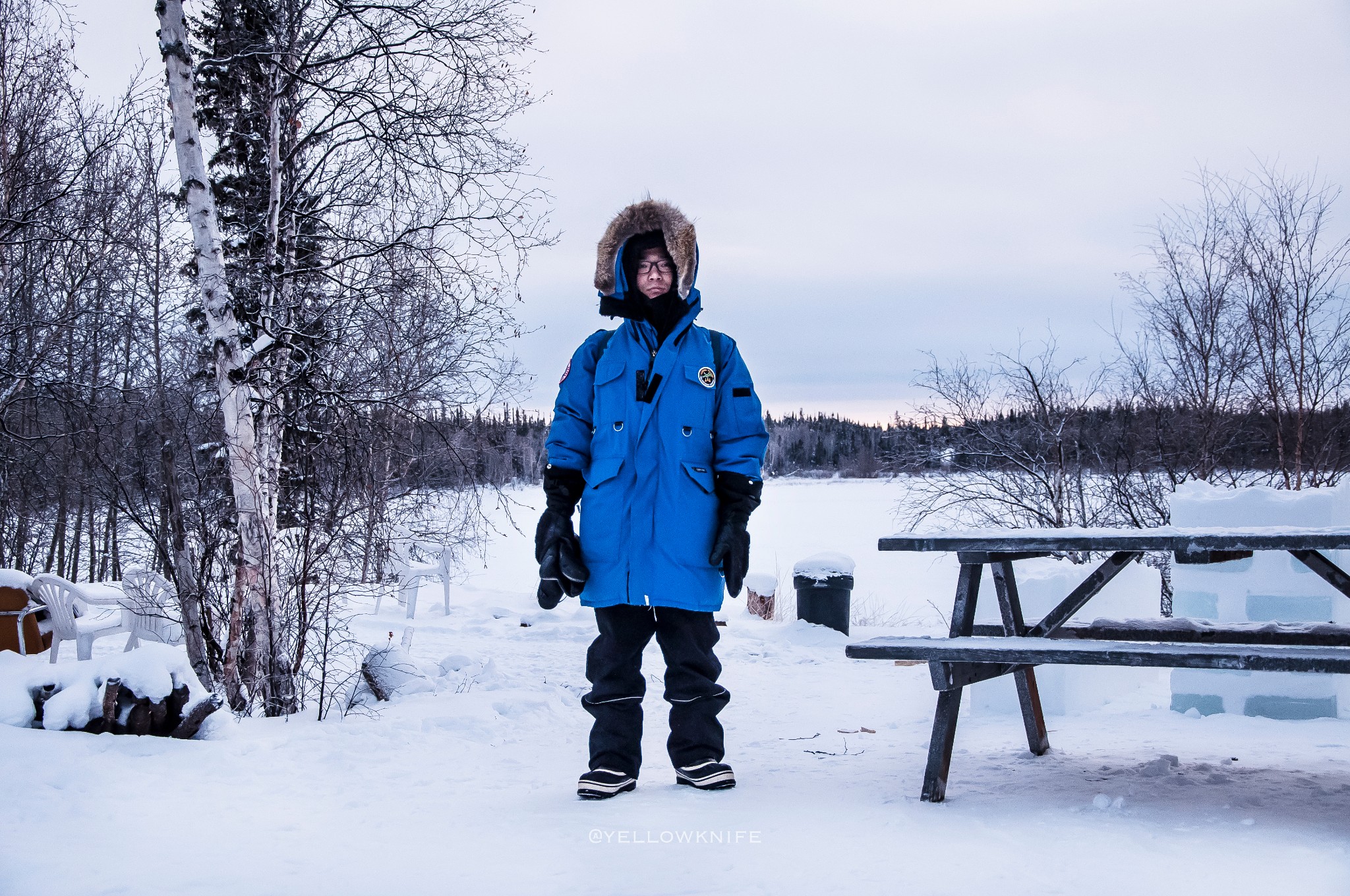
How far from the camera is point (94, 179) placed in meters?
11.9

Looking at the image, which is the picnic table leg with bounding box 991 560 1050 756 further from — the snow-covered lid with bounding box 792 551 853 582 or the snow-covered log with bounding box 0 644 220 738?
the snow-covered lid with bounding box 792 551 853 582

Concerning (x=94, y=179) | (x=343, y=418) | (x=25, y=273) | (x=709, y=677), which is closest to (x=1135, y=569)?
(x=709, y=677)

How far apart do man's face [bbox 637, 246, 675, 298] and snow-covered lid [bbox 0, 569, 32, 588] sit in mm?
5634

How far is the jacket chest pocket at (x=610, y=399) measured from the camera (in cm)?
327

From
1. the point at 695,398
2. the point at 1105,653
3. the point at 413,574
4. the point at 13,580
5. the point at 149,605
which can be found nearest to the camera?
the point at 1105,653

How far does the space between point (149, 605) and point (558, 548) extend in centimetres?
355

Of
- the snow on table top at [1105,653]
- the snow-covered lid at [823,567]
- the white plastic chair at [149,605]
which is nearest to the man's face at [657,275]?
the snow on table top at [1105,653]

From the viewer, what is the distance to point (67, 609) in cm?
648

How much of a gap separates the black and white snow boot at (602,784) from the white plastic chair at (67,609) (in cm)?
487

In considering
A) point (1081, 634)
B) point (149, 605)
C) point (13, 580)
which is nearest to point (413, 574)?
point (13, 580)

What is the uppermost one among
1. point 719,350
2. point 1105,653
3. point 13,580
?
point 719,350

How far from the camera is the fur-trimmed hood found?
3.43m

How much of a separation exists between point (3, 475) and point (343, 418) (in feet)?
24.4

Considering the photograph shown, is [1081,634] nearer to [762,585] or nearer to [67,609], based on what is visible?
[762,585]
